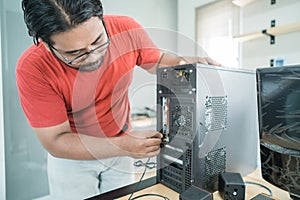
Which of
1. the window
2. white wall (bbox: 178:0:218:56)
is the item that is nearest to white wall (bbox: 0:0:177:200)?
the window

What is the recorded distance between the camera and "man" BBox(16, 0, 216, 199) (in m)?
0.58

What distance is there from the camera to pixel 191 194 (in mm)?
520

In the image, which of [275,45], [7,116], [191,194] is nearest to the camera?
[191,194]

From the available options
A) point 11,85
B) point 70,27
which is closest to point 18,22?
point 11,85

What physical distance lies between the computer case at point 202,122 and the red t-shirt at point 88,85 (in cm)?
24

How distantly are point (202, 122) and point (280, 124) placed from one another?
0.20 m

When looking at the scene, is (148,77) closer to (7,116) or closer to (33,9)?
(33,9)

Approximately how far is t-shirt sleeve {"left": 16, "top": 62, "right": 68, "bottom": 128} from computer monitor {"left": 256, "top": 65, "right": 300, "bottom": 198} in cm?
62

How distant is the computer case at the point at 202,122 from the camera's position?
562mm

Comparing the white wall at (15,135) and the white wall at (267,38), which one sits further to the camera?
the white wall at (267,38)

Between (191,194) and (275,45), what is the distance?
1778 millimetres

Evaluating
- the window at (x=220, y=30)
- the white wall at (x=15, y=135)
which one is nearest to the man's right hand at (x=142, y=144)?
the white wall at (x=15, y=135)

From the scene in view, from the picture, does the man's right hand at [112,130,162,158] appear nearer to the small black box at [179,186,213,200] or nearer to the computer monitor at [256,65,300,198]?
the small black box at [179,186,213,200]

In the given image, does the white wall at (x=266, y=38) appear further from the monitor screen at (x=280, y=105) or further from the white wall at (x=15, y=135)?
the white wall at (x=15, y=135)
